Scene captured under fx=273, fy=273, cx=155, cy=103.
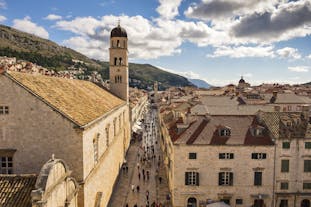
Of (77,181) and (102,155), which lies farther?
(102,155)

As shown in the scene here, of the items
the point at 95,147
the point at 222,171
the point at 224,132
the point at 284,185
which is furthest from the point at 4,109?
the point at 284,185

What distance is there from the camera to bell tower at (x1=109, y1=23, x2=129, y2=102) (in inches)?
1880

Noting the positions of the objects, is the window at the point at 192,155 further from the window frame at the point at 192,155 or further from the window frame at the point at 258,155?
the window frame at the point at 258,155

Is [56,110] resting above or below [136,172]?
above

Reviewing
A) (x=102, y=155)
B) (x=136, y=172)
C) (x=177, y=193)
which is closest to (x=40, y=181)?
(x=102, y=155)

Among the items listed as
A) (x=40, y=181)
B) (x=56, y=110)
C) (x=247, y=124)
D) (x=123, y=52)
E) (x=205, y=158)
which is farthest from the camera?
(x=123, y=52)

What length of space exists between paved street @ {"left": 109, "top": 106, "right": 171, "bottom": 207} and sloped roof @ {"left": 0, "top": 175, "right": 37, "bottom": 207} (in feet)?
54.2

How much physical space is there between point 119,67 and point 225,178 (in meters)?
29.0

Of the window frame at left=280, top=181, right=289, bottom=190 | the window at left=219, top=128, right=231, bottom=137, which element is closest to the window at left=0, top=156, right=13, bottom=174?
the window at left=219, top=128, right=231, bottom=137

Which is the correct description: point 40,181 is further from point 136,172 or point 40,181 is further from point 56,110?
point 136,172

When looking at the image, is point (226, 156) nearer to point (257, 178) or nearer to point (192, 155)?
point (192, 155)

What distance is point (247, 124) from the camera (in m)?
29.7

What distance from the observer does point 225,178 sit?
2727 cm

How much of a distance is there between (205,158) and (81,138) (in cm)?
1418
